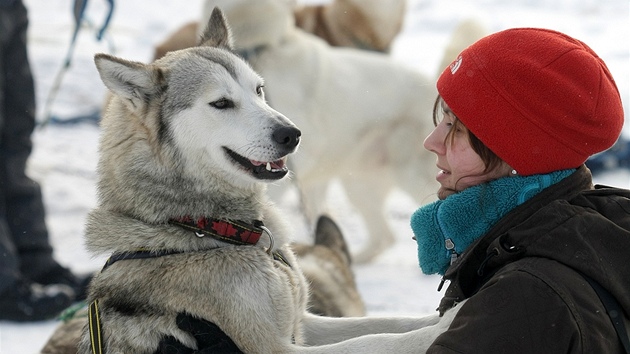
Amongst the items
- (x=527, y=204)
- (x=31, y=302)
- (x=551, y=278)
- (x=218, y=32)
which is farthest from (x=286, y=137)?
(x=31, y=302)

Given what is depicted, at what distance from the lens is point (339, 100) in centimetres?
555

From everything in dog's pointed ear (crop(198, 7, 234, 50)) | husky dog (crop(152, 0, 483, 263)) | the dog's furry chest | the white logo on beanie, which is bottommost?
husky dog (crop(152, 0, 483, 263))

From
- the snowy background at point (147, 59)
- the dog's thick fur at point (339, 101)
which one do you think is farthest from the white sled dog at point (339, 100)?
the snowy background at point (147, 59)

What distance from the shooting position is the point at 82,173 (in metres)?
7.38

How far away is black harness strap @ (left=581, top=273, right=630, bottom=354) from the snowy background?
2979mm

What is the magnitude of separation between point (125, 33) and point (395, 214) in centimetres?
685

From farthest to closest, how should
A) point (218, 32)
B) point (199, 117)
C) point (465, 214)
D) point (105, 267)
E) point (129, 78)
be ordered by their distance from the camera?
point (218, 32) < point (199, 117) < point (129, 78) < point (105, 267) < point (465, 214)

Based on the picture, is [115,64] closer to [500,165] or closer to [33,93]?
[500,165]

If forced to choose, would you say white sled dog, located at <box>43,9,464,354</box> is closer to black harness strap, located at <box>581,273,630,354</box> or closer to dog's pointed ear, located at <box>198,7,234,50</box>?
dog's pointed ear, located at <box>198,7,234,50</box>

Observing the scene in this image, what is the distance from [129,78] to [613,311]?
1.52 meters

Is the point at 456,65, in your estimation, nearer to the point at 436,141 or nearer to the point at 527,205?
the point at 436,141

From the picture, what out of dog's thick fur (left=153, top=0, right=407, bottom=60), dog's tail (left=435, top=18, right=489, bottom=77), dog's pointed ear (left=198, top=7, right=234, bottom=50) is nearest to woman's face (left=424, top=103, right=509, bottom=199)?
dog's pointed ear (left=198, top=7, right=234, bottom=50)

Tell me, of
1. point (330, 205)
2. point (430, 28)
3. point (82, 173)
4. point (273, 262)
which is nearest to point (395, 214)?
point (330, 205)

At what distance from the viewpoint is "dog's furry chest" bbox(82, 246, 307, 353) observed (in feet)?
6.95
